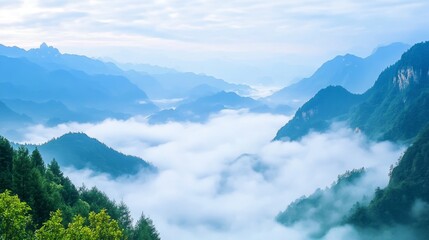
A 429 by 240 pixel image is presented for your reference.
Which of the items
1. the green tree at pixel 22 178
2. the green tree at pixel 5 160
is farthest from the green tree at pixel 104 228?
the green tree at pixel 5 160

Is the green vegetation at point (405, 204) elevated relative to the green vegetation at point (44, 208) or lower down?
elevated

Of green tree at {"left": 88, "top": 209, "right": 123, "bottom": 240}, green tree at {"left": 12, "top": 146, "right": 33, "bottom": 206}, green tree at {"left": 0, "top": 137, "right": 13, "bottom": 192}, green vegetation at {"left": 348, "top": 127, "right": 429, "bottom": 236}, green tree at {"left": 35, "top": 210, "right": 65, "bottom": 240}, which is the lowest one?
green tree at {"left": 35, "top": 210, "right": 65, "bottom": 240}

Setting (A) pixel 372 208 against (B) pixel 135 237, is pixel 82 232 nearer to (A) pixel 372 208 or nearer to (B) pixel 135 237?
(B) pixel 135 237

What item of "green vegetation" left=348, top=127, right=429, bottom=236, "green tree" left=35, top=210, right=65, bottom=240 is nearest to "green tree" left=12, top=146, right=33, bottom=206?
"green tree" left=35, top=210, right=65, bottom=240

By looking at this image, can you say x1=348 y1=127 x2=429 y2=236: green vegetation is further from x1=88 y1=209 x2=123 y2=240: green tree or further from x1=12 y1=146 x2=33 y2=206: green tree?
x1=88 y1=209 x2=123 y2=240: green tree

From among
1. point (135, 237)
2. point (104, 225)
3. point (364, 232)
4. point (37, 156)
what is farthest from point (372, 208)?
point (104, 225)

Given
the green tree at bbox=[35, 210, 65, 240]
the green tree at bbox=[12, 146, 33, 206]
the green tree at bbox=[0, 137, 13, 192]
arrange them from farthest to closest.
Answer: the green tree at bbox=[0, 137, 13, 192], the green tree at bbox=[12, 146, 33, 206], the green tree at bbox=[35, 210, 65, 240]

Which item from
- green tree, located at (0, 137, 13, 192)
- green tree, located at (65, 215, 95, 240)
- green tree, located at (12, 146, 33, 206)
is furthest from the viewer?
green tree, located at (0, 137, 13, 192)

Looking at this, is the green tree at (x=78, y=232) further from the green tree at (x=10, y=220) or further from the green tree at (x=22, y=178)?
the green tree at (x=22, y=178)

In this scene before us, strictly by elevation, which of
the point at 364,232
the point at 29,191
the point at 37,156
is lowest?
the point at 29,191
